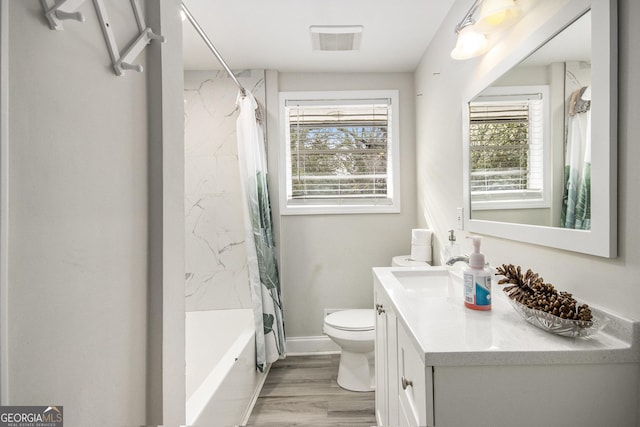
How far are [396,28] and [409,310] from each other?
70.4 inches

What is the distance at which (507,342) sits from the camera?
76 centimetres

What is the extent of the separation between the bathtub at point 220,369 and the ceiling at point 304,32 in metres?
1.96

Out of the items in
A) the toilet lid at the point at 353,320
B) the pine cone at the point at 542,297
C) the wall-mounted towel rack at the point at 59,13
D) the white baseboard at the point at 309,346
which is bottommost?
the white baseboard at the point at 309,346

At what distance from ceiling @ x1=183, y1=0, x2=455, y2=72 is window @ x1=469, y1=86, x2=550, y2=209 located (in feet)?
2.56

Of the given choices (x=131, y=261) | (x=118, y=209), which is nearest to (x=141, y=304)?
(x=131, y=261)

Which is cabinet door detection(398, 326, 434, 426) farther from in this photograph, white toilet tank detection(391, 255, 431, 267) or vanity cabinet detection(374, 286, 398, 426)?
white toilet tank detection(391, 255, 431, 267)

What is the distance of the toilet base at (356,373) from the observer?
6.69 ft

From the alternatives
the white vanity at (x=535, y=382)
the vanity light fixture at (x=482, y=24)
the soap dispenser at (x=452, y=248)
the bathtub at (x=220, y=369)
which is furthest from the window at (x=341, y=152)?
the white vanity at (x=535, y=382)

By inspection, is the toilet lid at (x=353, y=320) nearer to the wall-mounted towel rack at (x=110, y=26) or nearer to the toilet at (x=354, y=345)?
the toilet at (x=354, y=345)

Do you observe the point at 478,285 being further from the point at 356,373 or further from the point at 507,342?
the point at 356,373

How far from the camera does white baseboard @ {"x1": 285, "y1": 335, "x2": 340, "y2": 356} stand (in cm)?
258

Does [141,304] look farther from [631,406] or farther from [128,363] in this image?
[631,406]

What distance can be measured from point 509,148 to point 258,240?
5.10 ft

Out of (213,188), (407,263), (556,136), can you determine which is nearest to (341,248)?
(407,263)
